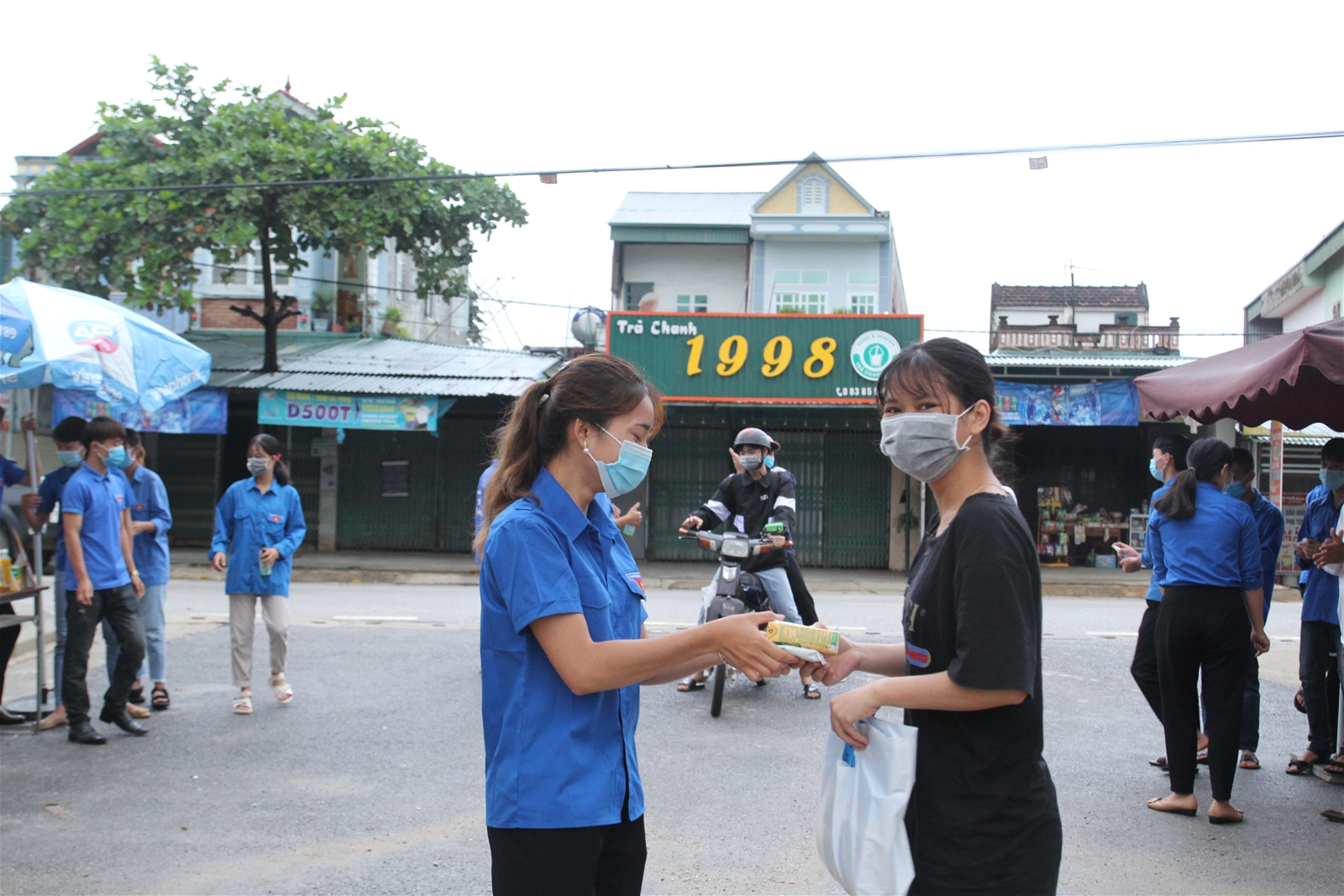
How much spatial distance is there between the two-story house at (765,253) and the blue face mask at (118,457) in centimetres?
1659

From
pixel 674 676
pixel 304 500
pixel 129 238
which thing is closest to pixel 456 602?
pixel 304 500

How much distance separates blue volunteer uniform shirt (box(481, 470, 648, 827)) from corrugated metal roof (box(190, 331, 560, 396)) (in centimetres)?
1407

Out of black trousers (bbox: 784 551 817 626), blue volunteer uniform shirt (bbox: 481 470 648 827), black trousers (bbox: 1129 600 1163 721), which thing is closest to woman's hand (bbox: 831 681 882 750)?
blue volunteer uniform shirt (bbox: 481 470 648 827)

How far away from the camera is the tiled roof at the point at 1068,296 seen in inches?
1657

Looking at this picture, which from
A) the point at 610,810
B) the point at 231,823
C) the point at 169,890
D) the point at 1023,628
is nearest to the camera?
the point at 1023,628

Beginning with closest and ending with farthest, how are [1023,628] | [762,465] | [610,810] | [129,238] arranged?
[1023,628]
[610,810]
[762,465]
[129,238]

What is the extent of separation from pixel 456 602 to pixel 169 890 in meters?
8.27

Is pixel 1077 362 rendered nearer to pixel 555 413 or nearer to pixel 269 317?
pixel 269 317

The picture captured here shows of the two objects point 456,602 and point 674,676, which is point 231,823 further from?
point 456,602

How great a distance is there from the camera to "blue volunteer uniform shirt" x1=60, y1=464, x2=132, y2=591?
614 centimetres

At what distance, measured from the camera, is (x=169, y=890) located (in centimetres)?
400

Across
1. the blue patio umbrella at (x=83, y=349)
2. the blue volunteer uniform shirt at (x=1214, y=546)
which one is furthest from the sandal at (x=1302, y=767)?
the blue patio umbrella at (x=83, y=349)

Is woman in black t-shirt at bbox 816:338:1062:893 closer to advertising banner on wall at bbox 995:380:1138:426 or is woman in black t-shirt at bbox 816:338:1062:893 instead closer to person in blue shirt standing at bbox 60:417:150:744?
person in blue shirt standing at bbox 60:417:150:744

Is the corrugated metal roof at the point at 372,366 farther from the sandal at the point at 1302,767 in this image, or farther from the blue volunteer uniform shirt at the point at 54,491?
the sandal at the point at 1302,767
